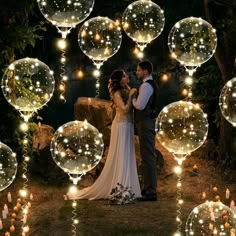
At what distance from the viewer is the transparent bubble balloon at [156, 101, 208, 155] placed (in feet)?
19.2

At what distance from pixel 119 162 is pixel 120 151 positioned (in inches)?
4.9

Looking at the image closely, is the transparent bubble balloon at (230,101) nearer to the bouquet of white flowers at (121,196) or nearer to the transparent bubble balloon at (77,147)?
the transparent bubble balloon at (77,147)

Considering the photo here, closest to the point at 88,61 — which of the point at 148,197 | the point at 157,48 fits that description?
the point at 157,48

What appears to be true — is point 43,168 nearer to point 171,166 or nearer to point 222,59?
point 171,166

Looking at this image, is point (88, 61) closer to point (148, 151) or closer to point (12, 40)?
point (12, 40)

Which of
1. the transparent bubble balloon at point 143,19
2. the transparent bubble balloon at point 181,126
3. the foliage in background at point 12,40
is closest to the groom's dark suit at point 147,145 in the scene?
the transparent bubble balloon at point 143,19

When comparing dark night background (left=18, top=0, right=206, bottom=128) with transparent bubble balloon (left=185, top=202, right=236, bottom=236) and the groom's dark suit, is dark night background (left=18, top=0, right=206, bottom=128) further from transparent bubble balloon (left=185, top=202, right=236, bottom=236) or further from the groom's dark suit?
transparent bubble balloon (left=185, top=202, right=236, bottom=236)

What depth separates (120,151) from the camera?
7.30 meters

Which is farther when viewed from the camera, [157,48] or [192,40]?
[157,48]

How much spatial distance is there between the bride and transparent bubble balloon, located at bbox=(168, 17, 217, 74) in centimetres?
100

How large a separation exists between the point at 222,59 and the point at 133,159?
2.17 m

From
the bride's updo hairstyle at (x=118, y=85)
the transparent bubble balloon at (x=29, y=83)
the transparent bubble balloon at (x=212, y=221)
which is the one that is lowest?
the transparent bubble balloon at (x=212, y=221)

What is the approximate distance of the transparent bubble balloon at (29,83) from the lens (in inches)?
235

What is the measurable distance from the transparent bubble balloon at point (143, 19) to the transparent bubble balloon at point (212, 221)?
7.40 ft
